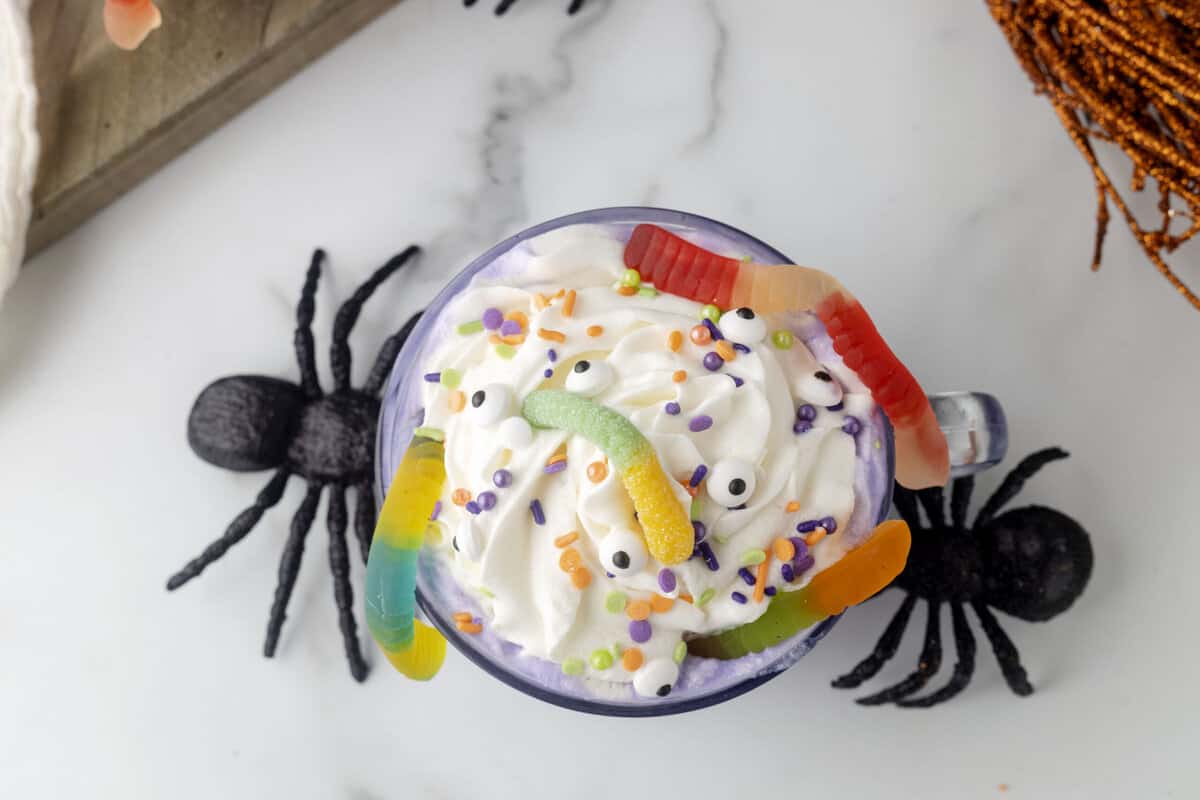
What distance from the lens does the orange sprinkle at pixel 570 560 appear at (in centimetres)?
77

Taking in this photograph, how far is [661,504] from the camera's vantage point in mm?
709

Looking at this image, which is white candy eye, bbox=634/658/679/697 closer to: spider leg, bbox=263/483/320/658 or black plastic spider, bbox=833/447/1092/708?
black plastic spider, bbox=833/447/1092/708

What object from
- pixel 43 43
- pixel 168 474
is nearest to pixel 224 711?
pixel 168 474

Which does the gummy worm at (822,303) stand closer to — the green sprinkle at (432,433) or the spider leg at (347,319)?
the green sprinkle at (432,433)

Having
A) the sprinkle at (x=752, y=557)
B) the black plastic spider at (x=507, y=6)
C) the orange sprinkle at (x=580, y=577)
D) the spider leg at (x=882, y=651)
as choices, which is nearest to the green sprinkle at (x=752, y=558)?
the sprinkle at (x=752, y=557)

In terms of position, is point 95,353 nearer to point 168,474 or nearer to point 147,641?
point 168,474

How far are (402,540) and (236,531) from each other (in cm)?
40

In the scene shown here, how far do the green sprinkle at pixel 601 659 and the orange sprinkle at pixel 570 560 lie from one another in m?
0.07

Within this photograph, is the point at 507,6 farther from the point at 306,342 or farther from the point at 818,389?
the point at 818,389

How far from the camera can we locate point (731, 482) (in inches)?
29.2

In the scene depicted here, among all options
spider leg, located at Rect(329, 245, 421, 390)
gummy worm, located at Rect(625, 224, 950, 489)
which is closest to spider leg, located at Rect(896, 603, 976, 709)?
gummy worm, located at Rect(625, 224, 950, 489)

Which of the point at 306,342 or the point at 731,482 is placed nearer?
the point at 731,482

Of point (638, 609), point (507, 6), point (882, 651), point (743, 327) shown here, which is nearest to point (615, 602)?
point (638, 609)

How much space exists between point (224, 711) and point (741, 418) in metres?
0.68
